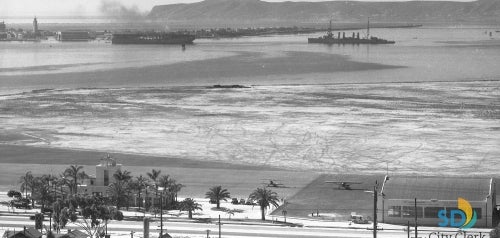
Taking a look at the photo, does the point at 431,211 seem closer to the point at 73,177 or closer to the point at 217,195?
the point at 217,195

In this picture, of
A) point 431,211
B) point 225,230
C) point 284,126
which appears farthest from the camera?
point 284,126

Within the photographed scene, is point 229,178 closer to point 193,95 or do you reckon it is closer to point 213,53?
point 193,95

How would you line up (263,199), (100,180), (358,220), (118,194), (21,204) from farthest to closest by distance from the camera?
(100,180) → (21,204) → (118,194) → (263,199) → (358,220)

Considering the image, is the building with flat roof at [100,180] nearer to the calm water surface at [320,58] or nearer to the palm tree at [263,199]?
the palm tree at [263,199]

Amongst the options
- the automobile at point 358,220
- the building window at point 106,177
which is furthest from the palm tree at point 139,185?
the automobile at point 358,220

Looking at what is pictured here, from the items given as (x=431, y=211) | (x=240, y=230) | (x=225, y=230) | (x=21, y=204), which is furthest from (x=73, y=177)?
(x=431, y=211)

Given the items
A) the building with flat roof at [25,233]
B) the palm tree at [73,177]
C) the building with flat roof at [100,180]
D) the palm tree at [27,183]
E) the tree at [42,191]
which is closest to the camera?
the building with flat roof at [25,233]

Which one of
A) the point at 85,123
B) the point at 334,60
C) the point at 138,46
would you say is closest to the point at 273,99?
the point at 85,123
